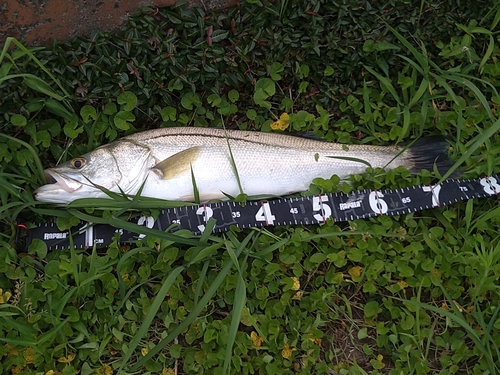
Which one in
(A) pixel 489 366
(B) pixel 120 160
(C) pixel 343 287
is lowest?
(A) pixel 489 366

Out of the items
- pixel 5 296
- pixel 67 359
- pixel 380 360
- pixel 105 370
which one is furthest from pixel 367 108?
pixel 5 296

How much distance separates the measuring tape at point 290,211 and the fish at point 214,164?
9cm

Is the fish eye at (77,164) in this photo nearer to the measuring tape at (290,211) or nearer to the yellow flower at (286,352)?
the measuring tape at (290,211)

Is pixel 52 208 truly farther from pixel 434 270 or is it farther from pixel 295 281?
pixel 434 270

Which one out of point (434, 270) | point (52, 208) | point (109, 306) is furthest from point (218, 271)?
point (434, 270)

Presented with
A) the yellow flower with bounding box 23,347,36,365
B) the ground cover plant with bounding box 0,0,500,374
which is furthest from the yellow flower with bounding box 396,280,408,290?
the yellow flower with bounding box 23,347,36,365

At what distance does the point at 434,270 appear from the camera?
130 inches

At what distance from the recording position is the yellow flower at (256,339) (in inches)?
124

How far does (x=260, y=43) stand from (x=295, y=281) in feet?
5.20

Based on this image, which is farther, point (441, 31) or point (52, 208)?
point (441, 31)

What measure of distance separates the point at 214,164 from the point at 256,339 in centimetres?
113

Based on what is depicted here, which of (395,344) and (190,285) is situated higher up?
(190,285)

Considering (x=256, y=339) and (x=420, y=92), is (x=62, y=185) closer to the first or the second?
(x=256, y=339)

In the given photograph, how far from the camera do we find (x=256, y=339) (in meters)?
3.15
